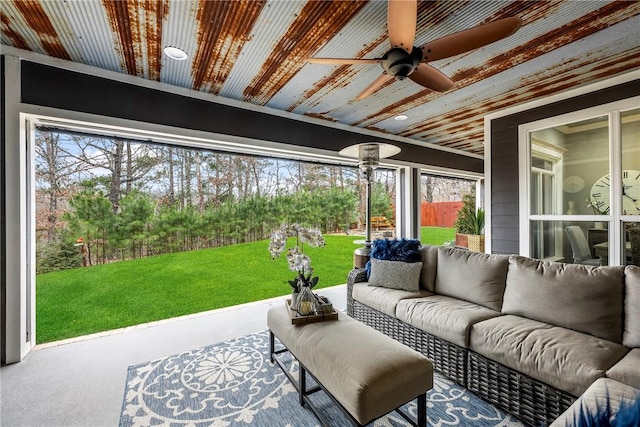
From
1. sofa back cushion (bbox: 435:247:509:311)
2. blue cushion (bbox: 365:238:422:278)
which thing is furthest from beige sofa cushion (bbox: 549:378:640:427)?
blue cushion (bbox: 365:238:422:278)

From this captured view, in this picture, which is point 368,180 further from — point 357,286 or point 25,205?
point 25,205

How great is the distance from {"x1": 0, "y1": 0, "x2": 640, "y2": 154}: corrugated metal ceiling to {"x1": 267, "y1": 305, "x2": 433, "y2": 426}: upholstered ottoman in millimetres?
2085

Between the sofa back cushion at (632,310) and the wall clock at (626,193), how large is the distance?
5.81 feet

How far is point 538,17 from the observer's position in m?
1.91

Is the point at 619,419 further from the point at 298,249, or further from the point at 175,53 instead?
the point at 175,53

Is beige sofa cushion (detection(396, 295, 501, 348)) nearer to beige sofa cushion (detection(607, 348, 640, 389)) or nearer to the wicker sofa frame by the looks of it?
the wicker sofa frame

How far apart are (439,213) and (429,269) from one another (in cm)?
328

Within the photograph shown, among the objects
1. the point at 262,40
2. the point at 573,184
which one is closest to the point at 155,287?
the point at 262,40

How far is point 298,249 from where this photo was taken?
2.09 metres

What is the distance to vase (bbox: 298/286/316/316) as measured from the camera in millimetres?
1964

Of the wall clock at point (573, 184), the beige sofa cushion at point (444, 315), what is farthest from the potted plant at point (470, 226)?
the beige sofa cushion at point (444, 315)

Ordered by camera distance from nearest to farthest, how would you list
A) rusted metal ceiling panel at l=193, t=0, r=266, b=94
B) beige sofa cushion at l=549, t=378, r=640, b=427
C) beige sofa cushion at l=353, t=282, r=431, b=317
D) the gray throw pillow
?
beige sofa cushion at l=549, t=378, r=640, b=427
rusted metal ceiling panel at l=193, t=0, r=266, b=94
beige sofa cushion at l=353, t=282, r=431, b=317
the gray throw pillow

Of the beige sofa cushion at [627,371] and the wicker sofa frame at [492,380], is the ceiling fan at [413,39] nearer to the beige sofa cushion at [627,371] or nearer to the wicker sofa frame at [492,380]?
the beige sofa cushion at [627,371]

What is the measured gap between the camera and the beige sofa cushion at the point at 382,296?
94.7 inches
